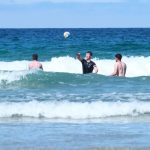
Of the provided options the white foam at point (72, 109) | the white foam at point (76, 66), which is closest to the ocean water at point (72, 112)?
the white foam at point (72, 109)

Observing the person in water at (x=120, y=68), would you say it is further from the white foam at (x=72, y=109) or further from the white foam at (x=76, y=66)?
the white foam at (x=76, y=66)

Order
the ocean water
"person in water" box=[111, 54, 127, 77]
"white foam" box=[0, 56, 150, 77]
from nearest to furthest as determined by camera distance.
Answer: the ocean water, "person in water" box=[111, 54, 127, 77], "white foam" box=[0, 56, 150, 77]

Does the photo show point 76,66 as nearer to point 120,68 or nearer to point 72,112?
point 120,68

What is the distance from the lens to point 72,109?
12406mm

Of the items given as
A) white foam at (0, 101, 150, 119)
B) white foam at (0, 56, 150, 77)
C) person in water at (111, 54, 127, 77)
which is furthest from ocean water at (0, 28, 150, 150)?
white foam at (0, 56, 150, 77)

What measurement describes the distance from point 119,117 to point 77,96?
2.46 meters

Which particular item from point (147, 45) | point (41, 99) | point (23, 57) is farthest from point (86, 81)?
point (147, 45)

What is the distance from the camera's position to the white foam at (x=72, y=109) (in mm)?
12102

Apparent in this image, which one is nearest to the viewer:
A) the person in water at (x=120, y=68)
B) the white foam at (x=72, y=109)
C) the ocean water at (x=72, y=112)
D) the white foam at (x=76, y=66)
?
the ocean water at (x=72, y=112)

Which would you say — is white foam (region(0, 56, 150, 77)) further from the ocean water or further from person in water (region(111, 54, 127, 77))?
the ocean water

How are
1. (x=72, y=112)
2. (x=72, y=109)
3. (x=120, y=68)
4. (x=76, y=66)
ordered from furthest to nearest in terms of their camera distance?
1. (x=76, y=66)
2. (x=120, y=68)
3. (x=72, y=109)
4. (x=72, y=112)

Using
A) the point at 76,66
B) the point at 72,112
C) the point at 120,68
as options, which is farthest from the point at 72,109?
the point at 76,66

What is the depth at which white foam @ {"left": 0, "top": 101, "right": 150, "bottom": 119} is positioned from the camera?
1210 cm

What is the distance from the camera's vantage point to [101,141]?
369 inches
